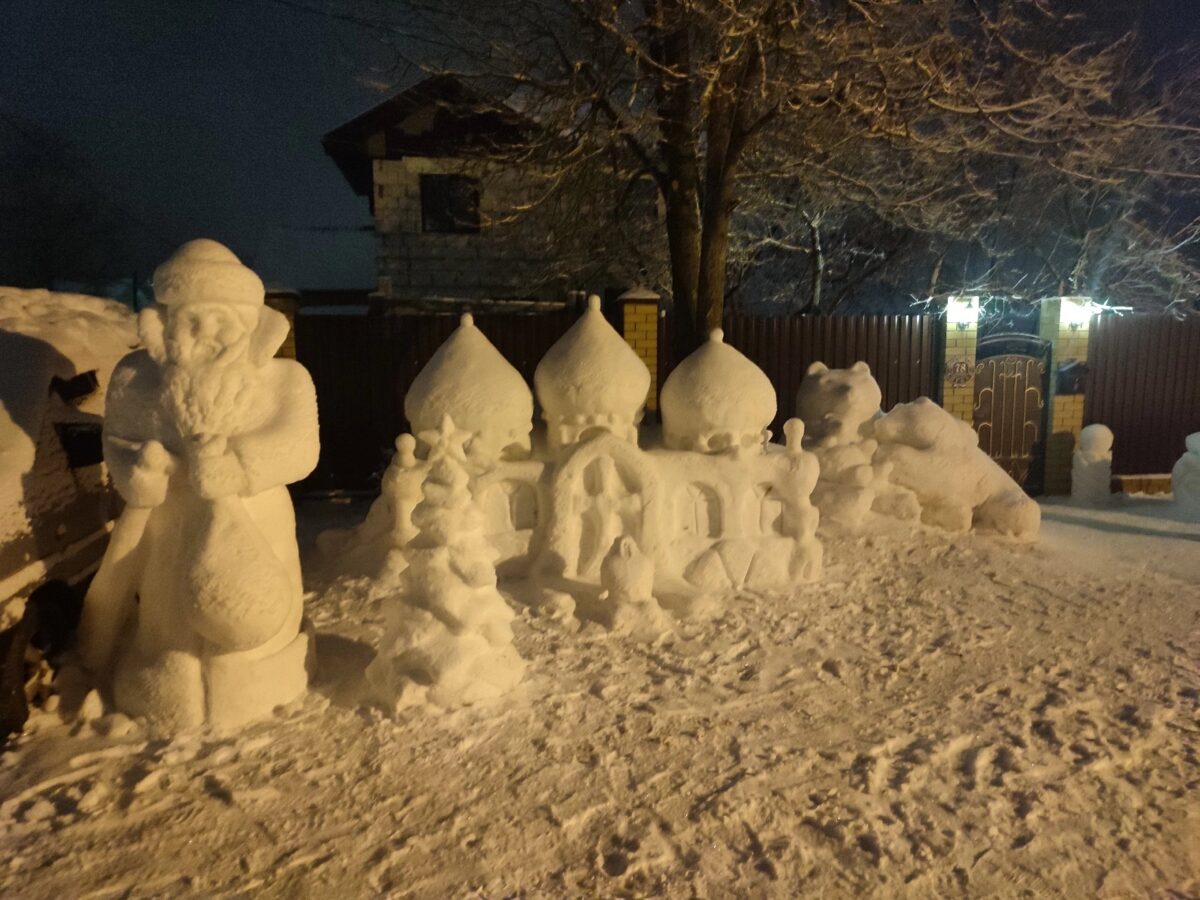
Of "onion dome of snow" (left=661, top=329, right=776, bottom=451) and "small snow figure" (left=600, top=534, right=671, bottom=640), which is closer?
"small snow figure" (left=600, top=534, right=671, bottom=640)

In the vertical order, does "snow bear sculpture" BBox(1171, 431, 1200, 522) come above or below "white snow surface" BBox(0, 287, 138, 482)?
below

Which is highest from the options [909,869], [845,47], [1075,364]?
[845,47]

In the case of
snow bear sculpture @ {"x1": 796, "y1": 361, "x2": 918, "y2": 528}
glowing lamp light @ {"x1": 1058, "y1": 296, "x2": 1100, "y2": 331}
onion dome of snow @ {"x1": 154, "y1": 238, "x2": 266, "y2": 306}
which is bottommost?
snow bear sculpture @ {"x1": 796, "y1": 361, "x2": 918, "y2": 528}

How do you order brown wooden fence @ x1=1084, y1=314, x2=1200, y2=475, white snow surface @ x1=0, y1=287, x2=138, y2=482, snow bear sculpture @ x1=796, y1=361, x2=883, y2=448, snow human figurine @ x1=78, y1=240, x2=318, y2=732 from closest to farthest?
snow human figurine @ x1=78, y1=240, x2=318, y2=732 < white snow surface @ x1=0, y1=287, x2=138, y2=482 < snow bear sculpture @ x1=796, y1=361, x2=883, y2=448 < brown wooden fence @ x1=1084, y1=314, x2=1200, y2=475

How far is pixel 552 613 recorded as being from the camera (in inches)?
193

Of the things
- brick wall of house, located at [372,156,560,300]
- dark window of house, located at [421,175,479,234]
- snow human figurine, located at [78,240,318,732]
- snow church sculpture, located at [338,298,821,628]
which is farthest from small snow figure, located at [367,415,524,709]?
dark window of house, located at [421,175,479,234]

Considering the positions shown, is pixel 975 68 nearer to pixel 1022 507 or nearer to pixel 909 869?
pixel 1022 507

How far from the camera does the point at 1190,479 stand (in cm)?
857

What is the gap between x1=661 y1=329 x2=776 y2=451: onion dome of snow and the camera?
5.70 m

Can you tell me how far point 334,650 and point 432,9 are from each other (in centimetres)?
700

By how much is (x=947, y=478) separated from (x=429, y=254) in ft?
37.8

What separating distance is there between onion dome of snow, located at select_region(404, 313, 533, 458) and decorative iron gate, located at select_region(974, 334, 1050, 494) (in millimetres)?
7317

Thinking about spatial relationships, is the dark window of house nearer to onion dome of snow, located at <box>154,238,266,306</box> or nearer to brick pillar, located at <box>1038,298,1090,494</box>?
brick pillar, located at <box>1038,298,1090,494</box>

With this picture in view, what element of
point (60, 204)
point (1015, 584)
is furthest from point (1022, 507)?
point (60, 204)
